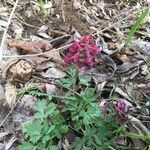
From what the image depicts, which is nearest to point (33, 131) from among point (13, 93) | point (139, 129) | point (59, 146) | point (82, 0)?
point (59, 146)

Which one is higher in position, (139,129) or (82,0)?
(82,0)

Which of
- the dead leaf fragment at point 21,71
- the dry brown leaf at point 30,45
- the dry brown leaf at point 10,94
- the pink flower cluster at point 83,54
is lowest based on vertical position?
the dry brown leaf at point 10,94

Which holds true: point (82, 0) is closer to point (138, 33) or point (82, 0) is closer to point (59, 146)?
point (138, 33)

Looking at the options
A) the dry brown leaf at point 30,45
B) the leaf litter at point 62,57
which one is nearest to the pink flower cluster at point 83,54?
the leaf litter at point 62,57

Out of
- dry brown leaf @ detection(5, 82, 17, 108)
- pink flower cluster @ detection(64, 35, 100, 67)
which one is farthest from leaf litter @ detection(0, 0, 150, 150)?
pink flower cluster @ detection(64, 35, 100, 67)

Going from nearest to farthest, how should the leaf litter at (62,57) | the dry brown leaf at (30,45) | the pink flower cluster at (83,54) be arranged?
the pink flower cluster at (83,54) → the leaf litter at (62,57) → the dry brown leaf at (30,45)

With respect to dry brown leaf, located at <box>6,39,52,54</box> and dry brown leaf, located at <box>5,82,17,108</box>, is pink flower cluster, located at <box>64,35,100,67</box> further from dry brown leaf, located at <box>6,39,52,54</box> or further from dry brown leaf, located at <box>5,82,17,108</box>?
dry brown leaf, located at <box>6,39,52,54</box>

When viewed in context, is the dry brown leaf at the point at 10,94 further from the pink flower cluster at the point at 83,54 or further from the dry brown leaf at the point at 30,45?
the pink flower cluster at the point at 83,54
